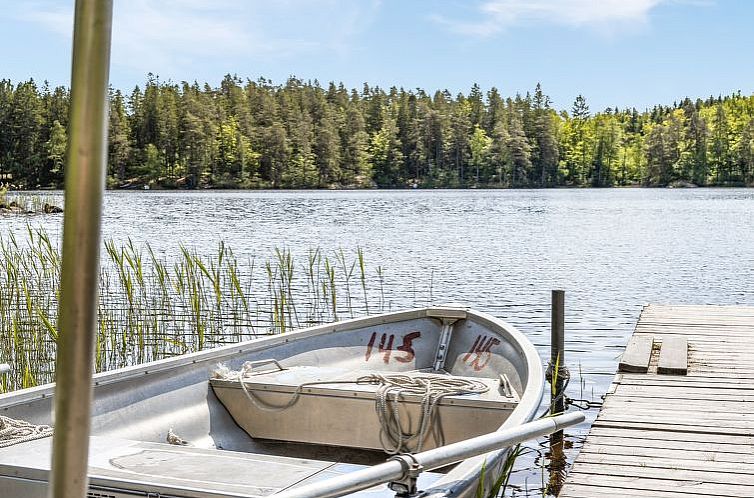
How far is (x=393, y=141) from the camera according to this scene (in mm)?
93812

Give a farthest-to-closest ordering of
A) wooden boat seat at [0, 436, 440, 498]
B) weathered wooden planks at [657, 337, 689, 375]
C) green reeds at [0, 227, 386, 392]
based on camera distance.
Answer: green reeds at [0, 227, 386, 392]
weathered wooden planks at [657, 337, 689, 375]
wooden boat seat at [0, 436, 440, 498]

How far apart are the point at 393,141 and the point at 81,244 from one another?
9408 centimetres

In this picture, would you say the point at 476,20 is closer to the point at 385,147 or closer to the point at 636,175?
the point at 385,147

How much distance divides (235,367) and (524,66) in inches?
4236

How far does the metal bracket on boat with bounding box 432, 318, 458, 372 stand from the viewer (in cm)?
586

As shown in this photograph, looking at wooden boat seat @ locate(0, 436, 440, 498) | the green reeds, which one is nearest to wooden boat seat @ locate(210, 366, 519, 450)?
the green reeds

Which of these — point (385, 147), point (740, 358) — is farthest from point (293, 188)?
point (740, 358)

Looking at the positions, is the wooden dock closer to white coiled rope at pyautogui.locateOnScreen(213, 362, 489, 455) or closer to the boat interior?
the boat interior

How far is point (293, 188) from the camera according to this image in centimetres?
9062

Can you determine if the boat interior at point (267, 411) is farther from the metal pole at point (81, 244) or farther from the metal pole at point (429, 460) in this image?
the metal pole at point (81, 244)

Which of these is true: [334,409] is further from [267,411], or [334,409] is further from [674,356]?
[674,356]

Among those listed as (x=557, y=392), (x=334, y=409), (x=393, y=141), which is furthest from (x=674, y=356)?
(x=393, y=141)

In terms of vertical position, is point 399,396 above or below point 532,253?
below

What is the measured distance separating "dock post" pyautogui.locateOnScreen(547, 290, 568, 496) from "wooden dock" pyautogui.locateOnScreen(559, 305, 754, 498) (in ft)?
1.98
